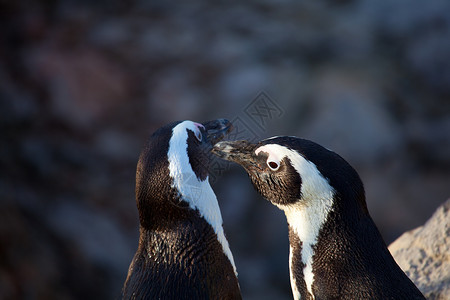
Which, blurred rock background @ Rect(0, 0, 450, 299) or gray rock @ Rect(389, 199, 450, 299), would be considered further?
blurred rock background @ Rect(0, 0, 450, 299)

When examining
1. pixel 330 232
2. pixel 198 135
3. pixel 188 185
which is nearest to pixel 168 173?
pixel 188 185

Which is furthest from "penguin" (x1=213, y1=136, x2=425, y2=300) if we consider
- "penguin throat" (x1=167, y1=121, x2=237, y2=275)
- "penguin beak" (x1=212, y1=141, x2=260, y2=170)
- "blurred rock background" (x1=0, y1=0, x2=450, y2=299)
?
"blurred rock background" (x1=0, y1=0, x2=450, y2=299)

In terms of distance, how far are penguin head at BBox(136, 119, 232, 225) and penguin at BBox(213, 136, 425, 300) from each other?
9.6 inches

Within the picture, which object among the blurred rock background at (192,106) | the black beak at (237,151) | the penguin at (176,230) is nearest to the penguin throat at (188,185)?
the penguin at (176,230)

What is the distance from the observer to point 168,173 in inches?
62.5

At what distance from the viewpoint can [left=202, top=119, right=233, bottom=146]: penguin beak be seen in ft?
6.20

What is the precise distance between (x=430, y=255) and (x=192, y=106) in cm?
230

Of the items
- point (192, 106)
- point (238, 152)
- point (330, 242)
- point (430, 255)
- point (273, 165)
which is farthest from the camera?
point (192, 106)

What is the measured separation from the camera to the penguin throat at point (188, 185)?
1597 millimetres

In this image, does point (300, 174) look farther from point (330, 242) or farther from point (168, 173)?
point (168, 173)

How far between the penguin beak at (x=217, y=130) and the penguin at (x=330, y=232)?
1.15 feet

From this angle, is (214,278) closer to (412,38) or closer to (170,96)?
(170,96)

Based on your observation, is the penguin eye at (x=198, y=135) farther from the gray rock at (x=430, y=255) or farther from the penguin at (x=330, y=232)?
the gray rock at (x=430, y=255)

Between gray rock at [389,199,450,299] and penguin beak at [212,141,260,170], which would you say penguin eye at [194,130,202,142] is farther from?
gray rock at [389,199,450,299]
